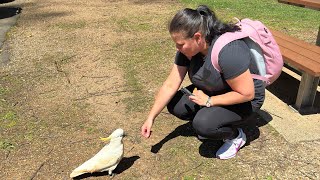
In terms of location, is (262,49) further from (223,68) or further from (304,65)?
(304,65)

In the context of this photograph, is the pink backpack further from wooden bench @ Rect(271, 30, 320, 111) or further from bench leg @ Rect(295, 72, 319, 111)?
bench leg @ Rect(295, 72, 319, 111)

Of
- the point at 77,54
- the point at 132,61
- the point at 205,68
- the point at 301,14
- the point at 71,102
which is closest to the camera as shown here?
the point at 205,68

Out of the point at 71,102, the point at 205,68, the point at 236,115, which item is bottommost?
the point at 71,102

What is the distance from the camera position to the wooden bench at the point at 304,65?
3.26 meters

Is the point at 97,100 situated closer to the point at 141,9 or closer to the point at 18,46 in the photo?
the point at 18,46

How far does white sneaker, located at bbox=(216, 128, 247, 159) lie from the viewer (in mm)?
2879

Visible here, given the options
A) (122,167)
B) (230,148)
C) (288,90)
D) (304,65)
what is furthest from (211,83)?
(288,90)

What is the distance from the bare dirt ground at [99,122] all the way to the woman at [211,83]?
0.24 metres

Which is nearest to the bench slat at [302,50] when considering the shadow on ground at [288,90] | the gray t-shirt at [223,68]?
the shadow on ground at [288,90]

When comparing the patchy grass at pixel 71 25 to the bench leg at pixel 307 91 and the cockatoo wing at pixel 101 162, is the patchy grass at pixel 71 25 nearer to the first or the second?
the bench leg at pixel 307 91

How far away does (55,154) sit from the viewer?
2.99 metres

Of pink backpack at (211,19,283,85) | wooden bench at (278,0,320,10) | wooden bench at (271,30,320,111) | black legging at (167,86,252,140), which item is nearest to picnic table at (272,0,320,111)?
wooden bench at (271,30,320,111)

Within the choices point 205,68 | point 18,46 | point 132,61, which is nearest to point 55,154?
point 205,68

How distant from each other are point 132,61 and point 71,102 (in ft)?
4.12
